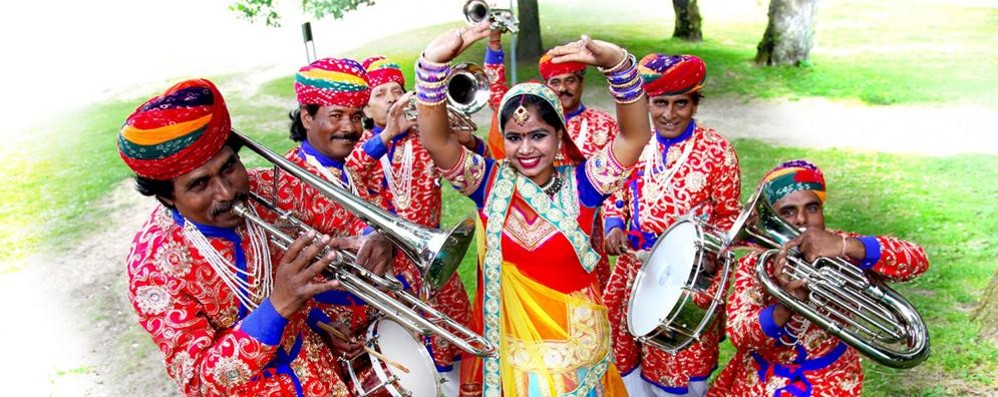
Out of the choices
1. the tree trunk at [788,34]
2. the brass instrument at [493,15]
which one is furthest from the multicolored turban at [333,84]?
the tree trunk at [788,34]

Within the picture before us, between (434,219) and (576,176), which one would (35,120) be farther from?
(576,176)

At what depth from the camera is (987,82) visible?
1398 cm

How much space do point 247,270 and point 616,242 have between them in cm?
219

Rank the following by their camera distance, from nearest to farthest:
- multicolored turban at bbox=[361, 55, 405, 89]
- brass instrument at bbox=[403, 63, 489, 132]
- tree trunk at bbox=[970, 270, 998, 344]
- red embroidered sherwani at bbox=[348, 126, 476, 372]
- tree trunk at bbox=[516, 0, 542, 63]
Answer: brass instrument at bbox=[403, 63, 489, 132]
red embroidered sherwani at bbox=[348, 126, 476, 372]
multicolored turban at bbox=[361, 55, 405, 89]
tree trunk at bbox=[970, 270, 998, 344]
tree trunk at bbox=[516, 0, 542, 63]

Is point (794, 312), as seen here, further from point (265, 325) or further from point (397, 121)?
point (397, 121)

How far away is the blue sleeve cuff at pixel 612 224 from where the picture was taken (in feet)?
14.4

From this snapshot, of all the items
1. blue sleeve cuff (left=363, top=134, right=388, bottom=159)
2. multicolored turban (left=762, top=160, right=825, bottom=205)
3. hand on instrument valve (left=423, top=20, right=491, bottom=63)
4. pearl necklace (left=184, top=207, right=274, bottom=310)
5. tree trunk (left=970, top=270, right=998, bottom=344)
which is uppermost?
hand on instrument valve (left=423, top=20, right=491, bottom=63)

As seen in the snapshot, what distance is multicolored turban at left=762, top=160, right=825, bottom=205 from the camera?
352 centimetres

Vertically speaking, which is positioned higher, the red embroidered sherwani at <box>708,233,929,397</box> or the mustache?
the mustache

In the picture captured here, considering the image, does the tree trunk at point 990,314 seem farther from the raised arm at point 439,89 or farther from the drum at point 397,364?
the raised arm at point 439,89

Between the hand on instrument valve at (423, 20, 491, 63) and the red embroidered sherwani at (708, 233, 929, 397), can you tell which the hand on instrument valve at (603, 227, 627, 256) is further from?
the hand on instrument valve at (423, 20, 491, 63)

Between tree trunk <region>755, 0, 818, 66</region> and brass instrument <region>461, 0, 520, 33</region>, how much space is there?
1316 cm

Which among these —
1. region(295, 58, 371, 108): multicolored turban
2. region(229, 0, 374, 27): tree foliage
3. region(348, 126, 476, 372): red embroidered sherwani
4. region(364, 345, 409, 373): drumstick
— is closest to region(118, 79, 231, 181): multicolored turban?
region(364, 345, 409, 373): drumstick

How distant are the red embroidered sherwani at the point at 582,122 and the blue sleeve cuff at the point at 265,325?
101 inches
